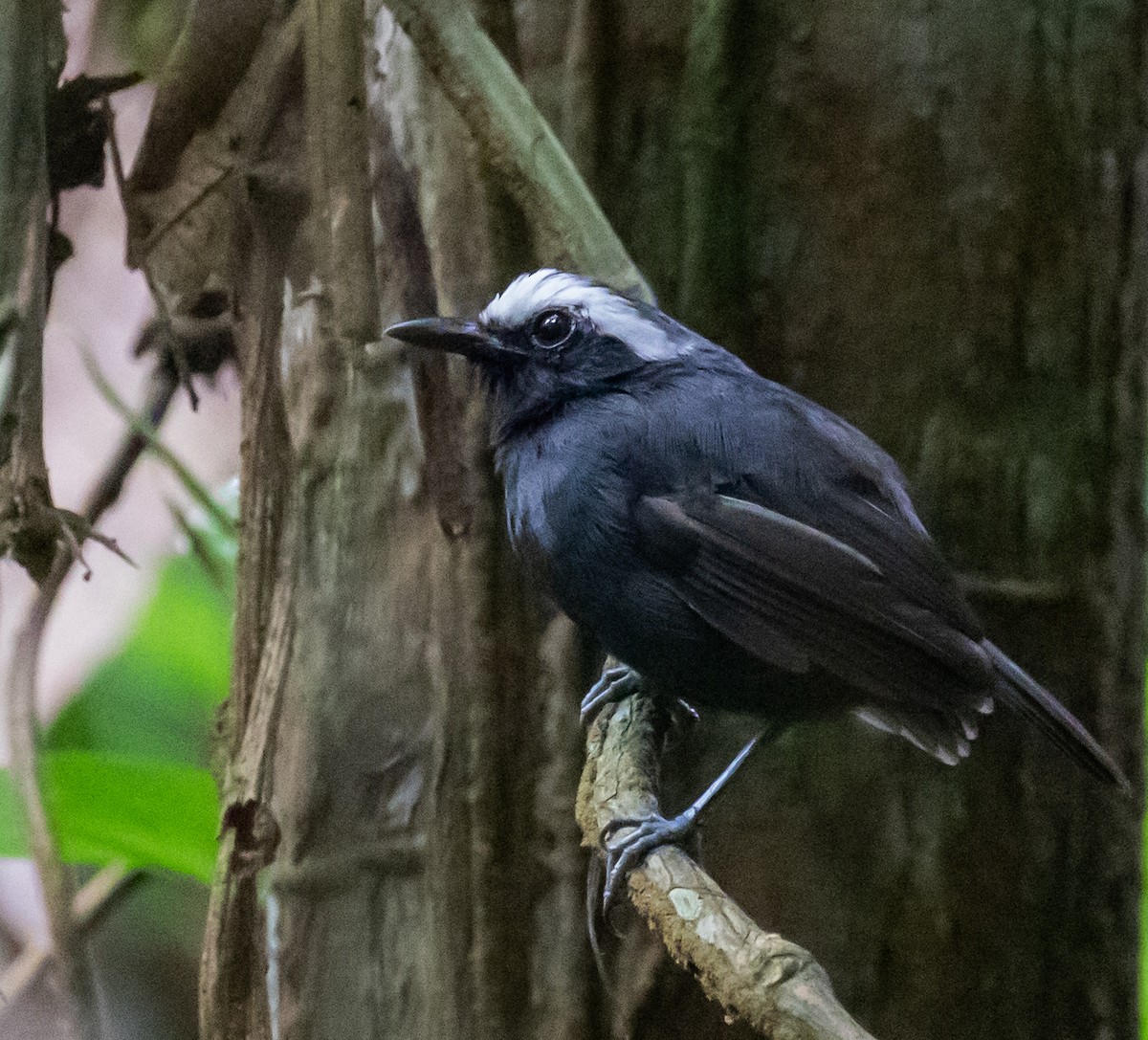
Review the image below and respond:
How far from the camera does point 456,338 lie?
122 cm

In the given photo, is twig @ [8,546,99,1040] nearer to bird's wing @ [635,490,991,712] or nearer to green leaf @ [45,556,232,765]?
green leaf @ [45,556,232,765]

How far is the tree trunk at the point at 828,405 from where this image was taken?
4.39 ft

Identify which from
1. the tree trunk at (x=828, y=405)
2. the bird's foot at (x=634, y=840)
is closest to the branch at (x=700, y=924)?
the bird's foot at (x=634, y=840)

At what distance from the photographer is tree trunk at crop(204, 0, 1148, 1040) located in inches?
52.7

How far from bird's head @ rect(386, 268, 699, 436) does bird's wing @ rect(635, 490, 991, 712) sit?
155 millimetres

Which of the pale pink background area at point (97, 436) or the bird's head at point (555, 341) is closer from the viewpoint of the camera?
the bird's head at point (555, 341)

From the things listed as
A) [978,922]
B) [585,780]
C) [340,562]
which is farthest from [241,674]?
[978,922]

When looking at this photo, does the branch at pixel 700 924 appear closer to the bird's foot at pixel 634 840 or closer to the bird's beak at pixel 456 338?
the bird's foot at pixel 634 840

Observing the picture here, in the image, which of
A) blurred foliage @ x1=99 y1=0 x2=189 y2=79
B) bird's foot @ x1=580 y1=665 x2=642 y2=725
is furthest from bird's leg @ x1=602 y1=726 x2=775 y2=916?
blurred foliage @ x1=99 y1=0 x2=189 y2=79

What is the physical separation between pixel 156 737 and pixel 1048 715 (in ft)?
3.11

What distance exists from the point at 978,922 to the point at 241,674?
0.83m

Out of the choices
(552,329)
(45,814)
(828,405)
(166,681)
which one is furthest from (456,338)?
(45,814)

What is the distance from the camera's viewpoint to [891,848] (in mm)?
1357

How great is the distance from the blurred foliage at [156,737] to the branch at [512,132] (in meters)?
0.50
